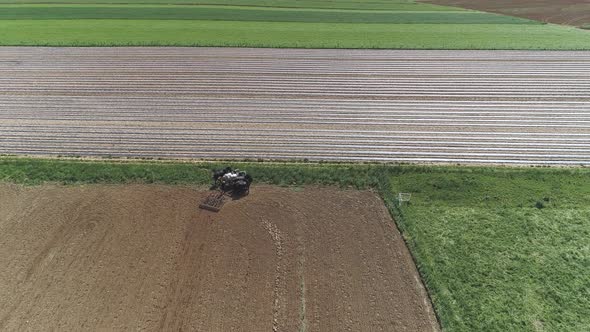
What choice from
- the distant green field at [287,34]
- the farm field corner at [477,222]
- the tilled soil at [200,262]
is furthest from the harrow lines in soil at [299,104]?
the tilled soil at [200,262]

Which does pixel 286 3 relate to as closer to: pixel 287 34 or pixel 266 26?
pixel 266 26

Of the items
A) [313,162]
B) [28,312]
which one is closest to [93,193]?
[28,312]

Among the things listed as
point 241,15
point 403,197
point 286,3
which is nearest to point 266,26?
point 241,15

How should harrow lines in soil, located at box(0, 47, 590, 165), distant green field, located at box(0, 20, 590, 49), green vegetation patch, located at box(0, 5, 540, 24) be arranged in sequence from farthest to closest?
green vegetation patch, located at box(0, 5, 540, 24) < distant green field, located at box(0, 20, 590, 49) < harrow lines in soil, located at box(0, 47, 590, 165)

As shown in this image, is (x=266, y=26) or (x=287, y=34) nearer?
(x=287, y=34)

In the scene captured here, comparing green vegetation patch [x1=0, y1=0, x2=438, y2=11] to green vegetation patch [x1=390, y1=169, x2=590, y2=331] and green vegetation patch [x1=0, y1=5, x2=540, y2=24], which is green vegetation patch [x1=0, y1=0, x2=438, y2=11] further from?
green vegetation patch [x1=390, y1=169, x2=590, y2=331]

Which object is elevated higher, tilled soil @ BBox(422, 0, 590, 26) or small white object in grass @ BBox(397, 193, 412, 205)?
tilled soil @ BBox(422, 0, 590, 26)

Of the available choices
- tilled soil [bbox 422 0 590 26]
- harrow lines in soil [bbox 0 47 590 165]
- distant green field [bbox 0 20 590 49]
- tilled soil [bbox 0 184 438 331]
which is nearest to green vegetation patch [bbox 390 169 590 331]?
tilled soil [bbox 0 184 438 331]
